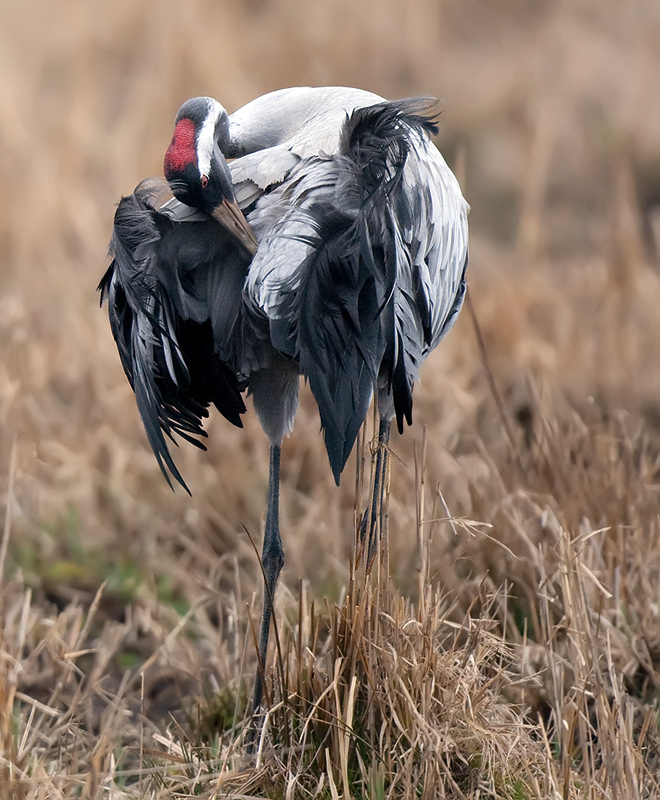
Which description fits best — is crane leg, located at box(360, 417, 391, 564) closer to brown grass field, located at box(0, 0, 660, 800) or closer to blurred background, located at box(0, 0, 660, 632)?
brown grass field, located at box(0, 0, 660, 800)

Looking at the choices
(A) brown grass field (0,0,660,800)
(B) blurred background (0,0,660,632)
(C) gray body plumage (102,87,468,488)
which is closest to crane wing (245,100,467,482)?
(C) gray body plumage (102,87,468,488)

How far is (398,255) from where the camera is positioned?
227 cm

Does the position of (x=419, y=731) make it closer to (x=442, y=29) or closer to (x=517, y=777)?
(x=517, y=777)

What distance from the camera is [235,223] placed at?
7.48 feet

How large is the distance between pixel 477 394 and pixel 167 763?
2.31 meters

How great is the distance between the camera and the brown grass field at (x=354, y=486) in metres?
2.30

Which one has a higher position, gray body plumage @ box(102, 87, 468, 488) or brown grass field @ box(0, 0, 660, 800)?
gray body plumage @ box(102, 87, 468, 488)

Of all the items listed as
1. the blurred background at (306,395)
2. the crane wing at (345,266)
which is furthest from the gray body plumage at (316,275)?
the blurred background at (306,395)

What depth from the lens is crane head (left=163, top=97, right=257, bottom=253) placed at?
2281 mm

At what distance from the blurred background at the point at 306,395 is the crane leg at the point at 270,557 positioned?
332 millimetres

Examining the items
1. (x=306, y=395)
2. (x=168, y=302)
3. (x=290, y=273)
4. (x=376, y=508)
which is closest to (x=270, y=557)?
(x=376, y=508)

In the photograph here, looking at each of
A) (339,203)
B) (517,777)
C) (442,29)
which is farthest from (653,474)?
(442,29)

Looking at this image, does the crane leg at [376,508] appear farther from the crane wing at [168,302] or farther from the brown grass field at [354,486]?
the crane wing at [168,302]

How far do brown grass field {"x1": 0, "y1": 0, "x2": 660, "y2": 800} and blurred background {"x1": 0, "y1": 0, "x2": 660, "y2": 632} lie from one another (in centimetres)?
2
